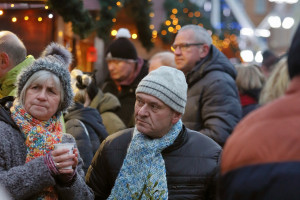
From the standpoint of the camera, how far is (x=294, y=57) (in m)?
2.09

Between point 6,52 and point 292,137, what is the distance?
136 inches

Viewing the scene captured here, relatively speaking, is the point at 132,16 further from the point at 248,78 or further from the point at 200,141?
the point at 200,141

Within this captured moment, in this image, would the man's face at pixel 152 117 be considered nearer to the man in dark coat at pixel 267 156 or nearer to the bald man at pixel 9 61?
the bald man at pixel 9 61

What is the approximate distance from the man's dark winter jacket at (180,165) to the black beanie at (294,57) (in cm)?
208

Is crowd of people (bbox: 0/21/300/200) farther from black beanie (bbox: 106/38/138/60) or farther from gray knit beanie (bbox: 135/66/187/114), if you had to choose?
black beanie (bbox: 106/38/138/60)

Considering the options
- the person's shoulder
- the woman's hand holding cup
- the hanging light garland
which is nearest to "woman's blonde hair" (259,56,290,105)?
the person's shoulder

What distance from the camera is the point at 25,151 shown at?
13.1ft

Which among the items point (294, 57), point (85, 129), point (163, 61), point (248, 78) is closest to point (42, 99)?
point (85, 129)

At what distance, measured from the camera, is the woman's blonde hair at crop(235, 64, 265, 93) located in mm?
8000

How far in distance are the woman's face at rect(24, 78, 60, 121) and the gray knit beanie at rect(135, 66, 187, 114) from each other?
566 millimetres

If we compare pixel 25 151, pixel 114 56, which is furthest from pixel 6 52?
pixel 114 56

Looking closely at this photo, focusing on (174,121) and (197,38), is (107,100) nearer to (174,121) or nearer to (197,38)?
(197,38)

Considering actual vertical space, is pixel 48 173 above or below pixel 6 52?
below

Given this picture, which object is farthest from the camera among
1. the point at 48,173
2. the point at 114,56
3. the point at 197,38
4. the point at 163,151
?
the point at 114,56
